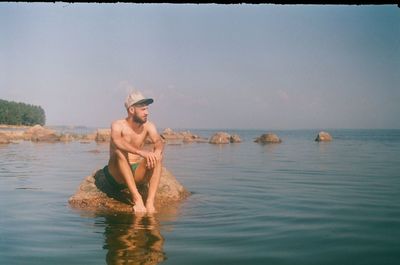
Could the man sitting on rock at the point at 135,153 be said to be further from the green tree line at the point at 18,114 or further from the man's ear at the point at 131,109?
the green tree line at the point at 18,114

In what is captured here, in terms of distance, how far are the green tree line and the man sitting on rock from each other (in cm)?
11047

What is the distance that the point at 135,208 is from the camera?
650 cm

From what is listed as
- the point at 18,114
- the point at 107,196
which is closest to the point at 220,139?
the point at 107,196

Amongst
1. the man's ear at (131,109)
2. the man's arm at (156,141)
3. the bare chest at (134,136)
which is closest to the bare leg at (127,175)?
the bare chest at (134,136)

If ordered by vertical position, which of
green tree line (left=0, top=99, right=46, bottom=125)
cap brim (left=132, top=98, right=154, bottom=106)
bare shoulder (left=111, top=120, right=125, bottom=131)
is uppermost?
green tree line (left=0, top=99, right=46, bottom=125)

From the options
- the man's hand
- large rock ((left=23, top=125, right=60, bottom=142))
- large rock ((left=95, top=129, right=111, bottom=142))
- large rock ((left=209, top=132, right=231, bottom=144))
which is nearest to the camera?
the man's hand

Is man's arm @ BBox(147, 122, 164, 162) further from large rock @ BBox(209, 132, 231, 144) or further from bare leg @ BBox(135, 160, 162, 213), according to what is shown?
large rock @ BBox(209, 132, 231, 144)

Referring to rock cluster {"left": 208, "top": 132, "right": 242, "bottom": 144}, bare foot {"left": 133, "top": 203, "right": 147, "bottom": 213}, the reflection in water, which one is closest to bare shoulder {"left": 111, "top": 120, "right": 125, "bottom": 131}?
bare foot {"left": 133, "top": 203, "right": 147, "bottom": 213}

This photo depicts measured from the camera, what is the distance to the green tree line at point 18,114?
106 m

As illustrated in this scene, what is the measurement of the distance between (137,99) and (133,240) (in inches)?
100

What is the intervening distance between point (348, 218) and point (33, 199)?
595 cm

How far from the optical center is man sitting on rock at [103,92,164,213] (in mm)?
6395

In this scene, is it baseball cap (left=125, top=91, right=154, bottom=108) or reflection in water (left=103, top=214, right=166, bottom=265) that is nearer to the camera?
reflection in water (left=103, top=214, right=166, bottom=265)

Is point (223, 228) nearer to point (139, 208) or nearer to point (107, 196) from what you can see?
point (139, 208)
